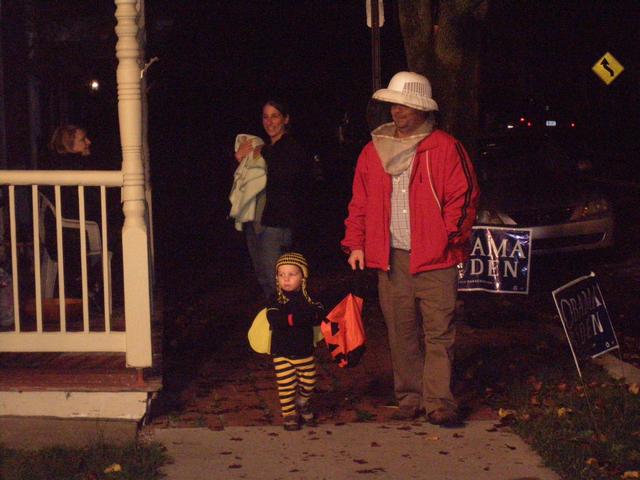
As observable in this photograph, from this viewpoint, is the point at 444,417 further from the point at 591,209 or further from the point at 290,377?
the point at 591,209

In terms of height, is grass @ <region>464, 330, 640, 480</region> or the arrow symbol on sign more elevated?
the arrow symbol on sign

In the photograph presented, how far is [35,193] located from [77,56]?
11028 mm

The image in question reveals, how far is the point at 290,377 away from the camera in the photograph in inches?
273

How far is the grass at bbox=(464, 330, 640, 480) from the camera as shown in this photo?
622cm

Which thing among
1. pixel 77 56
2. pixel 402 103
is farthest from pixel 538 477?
pixel 77 56

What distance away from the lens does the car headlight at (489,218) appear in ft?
43.1

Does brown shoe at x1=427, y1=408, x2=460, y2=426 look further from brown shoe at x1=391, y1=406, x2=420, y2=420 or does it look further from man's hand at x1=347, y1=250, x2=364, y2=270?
man's hand at x1=347, y1=250, x2=364, y2=270

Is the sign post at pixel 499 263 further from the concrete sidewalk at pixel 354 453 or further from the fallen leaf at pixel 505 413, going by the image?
the concrete sidewalk at pixel 354 453

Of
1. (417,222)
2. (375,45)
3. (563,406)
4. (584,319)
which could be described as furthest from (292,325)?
(375,45)

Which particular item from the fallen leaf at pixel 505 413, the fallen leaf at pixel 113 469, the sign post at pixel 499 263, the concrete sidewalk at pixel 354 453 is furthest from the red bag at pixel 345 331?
the sign post at pixel 499 263

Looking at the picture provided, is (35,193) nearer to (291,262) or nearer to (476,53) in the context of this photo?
(291,262)

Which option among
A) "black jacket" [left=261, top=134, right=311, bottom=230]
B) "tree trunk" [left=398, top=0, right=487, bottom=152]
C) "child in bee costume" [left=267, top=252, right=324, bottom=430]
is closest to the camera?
"child in bee costume" [left=267, top=252, right=324, bottom=430]

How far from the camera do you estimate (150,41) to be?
763 inches

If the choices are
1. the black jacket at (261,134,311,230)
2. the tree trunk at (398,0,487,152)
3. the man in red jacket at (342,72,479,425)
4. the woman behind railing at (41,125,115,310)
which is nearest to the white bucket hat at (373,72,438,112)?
the man in red jacket at (342,72,479,425)
